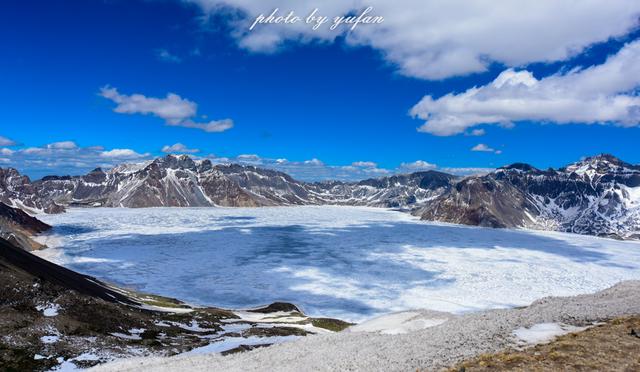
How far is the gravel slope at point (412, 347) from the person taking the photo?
26.0 m

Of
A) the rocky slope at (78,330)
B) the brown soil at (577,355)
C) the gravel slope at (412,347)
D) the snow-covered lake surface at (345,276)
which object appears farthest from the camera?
the snow-covered lake surface at (345,276)

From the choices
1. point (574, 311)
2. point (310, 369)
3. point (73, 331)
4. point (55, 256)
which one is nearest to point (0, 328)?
point (73, 331)

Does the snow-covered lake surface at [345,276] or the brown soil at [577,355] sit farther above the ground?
the brown soil at [577,355]

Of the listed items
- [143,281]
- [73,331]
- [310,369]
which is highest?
[310,369]

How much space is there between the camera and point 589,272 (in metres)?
166

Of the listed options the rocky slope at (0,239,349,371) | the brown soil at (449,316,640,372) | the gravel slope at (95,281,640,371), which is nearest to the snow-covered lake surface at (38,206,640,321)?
the rocky slope at (0,239,349,371)

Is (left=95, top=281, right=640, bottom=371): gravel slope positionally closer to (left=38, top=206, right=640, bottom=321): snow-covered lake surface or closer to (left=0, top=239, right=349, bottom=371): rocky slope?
(left=0, top=239, right=349, bottom=371): rocky slope

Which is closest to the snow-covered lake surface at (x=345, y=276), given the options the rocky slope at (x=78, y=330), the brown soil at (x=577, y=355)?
the rocky slope at (x=78, y=330)

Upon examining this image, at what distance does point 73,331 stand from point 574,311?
5033cm

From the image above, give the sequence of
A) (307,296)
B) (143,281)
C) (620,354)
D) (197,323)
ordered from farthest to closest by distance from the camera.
Answer: (143,281) → (307,296) → (197,323) → (620,354)

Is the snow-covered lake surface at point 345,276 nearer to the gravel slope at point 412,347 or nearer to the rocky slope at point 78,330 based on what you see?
the rocky slope at point 78,330

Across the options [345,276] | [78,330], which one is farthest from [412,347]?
[345,276]

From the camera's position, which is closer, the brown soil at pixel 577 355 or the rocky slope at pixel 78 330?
the brown soil at pixel 577 355

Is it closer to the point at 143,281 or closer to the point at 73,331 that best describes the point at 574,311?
the point at 73,331
